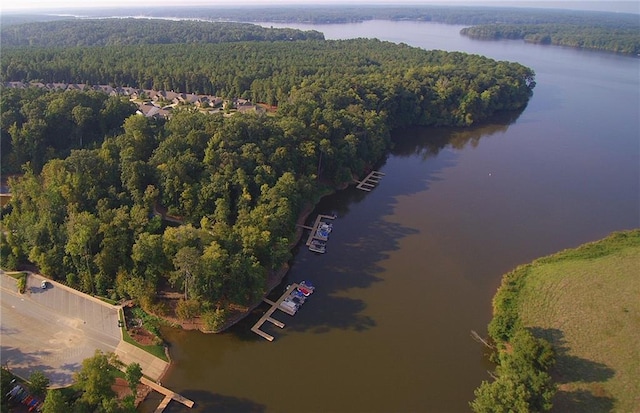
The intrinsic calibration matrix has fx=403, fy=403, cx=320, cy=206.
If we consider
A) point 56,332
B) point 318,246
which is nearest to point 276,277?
point 318,246

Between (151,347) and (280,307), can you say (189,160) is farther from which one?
(151,347)

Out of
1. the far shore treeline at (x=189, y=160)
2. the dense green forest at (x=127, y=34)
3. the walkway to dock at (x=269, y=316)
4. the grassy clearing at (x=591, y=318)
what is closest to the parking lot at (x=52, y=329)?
the far shore treeline at (x=189, y=160)

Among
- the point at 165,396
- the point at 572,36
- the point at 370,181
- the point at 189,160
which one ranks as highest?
the point at 572,36

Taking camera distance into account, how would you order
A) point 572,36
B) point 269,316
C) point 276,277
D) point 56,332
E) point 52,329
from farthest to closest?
point 572,36 < point 276,277 < point 269,316 < point 52,329 < point 56,332

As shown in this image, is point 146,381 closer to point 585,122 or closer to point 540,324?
point 540,324

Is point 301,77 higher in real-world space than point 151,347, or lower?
higher

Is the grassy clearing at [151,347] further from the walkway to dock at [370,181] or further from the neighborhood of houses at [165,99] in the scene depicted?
the neighborhood of houses at [165,99]
